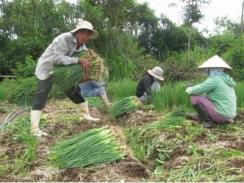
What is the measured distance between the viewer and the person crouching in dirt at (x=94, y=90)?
718 centimetres

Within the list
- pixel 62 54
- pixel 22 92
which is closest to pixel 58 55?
pixel 62 54

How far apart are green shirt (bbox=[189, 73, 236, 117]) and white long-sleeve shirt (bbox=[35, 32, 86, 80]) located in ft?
4.80

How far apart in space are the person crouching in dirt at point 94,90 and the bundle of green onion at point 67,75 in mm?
1575

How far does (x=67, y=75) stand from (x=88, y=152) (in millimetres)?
1495

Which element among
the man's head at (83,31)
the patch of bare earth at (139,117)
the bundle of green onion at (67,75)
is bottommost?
the patch of bare earth at (139,117)

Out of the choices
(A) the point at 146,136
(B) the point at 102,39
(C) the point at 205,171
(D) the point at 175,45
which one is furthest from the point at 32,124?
(D) the point at 175,45

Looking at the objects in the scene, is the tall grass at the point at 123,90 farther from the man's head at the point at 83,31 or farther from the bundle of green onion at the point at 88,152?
the bundle of green onion at the point at 88,152

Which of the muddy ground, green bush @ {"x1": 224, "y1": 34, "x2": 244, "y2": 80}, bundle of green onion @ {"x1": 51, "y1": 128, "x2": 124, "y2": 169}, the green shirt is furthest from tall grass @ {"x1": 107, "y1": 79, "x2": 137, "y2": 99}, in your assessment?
bundle of green onion @ {"x1": 51, "y1": 128, "x2": 124, "y2": 169}

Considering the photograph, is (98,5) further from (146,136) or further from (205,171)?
(205,171)

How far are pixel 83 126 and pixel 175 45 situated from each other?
52.1ft

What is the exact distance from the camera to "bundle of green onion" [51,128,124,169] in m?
4.08

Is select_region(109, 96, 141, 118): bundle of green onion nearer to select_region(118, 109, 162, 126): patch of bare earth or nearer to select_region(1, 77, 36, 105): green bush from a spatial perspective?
select_region(118, 109, 162, 126): patch of bare earth

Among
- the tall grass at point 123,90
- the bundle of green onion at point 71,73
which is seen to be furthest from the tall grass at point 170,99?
the bundle of green onion at point 71,73

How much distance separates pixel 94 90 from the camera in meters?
7.32
